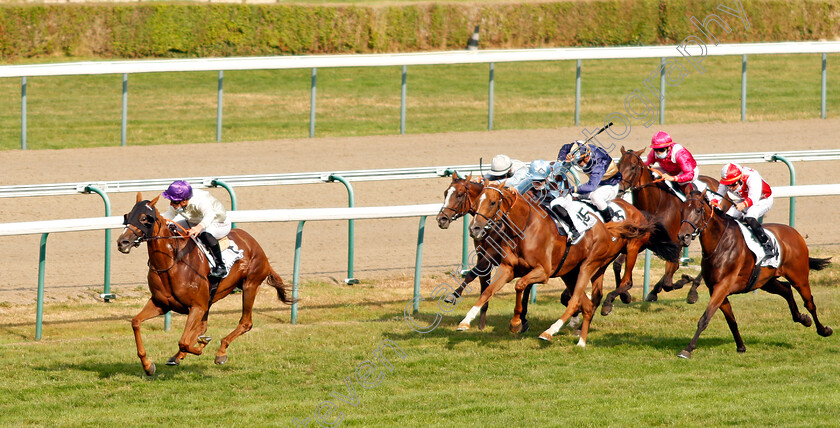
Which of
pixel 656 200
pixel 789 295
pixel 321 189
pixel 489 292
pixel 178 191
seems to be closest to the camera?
pixel 178 191

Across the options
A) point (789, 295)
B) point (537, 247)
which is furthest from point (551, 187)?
point (789, 295)

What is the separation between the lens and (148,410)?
7.74m

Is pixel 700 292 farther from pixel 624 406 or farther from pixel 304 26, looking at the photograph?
pixel 304 26

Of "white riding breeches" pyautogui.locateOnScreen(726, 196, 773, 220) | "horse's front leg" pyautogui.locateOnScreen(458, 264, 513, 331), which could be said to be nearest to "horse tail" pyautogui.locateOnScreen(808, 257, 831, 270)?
"white riding breeches" pyautogui.locateOnScreen(726, 196, 773, 220)

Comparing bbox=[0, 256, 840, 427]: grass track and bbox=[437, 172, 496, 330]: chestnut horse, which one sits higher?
bbox=[437, 172, 496, 330]: chestnut horse

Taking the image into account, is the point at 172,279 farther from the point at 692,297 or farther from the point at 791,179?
the point at 791,179

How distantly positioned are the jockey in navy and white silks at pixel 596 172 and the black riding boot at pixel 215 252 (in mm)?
2942

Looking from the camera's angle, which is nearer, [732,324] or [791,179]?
[732,324]

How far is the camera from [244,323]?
872cm

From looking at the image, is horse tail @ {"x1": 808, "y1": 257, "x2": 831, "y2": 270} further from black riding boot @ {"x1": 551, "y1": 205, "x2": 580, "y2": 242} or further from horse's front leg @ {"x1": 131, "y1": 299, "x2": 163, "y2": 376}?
horse's front leg @ {"x1": 131, "y1": 299, "x2": 163, "y2": 376}

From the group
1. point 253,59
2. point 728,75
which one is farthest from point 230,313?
point 728,75

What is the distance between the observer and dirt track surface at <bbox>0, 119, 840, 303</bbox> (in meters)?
12.2

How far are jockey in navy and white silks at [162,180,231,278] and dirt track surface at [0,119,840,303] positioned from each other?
318cm

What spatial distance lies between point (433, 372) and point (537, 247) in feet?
4.19
